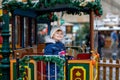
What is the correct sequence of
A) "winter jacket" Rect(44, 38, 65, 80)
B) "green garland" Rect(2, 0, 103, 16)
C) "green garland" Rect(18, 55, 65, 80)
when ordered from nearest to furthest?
"green garland" Rect(18, 55, 65, 80)
"winter jacket" Rect(44, 38, 65, 80)
"green garland" Rect(2, 0, 103, 16)

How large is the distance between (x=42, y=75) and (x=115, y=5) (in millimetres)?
37376

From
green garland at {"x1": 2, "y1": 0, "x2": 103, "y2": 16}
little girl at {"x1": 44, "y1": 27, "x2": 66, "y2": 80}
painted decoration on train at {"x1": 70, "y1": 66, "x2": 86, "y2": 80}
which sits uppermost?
green garland at {"x1": 2, "y1": 0, "x2": 103, "y2": 16}

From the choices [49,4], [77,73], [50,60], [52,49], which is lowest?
[77,73]

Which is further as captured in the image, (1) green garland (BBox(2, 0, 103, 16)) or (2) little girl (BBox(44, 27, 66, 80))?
(1) green garland (BBox(2, 0, 103, 16))

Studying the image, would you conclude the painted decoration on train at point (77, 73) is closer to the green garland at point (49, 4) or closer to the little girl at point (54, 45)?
Result: the little girl at point (54, 45)

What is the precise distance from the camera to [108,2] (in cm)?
4344

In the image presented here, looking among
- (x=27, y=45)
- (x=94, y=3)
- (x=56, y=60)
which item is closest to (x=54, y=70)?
(x=56, y=60)

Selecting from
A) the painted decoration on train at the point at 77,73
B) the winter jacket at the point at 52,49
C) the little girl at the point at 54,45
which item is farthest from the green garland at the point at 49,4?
the painted decoration on train at the point at 77,73

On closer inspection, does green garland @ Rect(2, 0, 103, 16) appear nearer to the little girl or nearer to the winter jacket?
the little girl

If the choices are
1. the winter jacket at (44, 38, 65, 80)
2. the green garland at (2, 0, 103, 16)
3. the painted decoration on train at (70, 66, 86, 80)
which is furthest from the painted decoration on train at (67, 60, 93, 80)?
the green garland at (2, 0, 103, 16)

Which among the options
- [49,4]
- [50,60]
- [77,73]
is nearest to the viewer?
[50,60]

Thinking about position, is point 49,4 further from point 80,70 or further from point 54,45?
point 80,70

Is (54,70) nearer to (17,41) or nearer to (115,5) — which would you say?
(17,41)

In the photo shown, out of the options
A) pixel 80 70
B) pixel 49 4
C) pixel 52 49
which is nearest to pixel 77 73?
pixel 80 70
